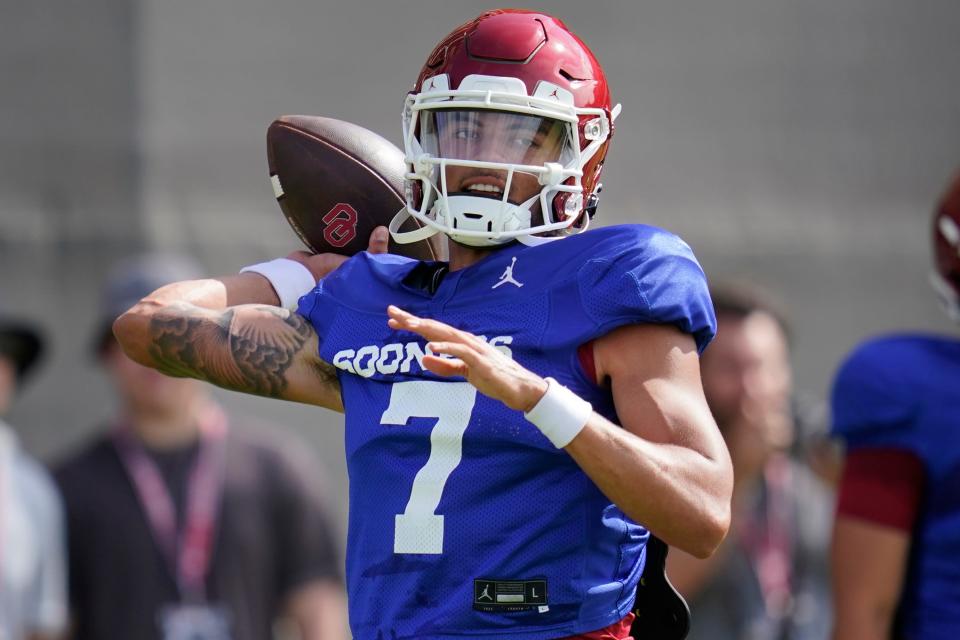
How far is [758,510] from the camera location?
17.1ft

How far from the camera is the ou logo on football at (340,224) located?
2.71 m

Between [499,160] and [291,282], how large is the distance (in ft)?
1.70

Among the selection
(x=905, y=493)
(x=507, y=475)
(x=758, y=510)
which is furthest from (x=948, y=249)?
(x=758, y=510)

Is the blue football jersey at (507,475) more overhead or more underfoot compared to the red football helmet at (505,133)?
more underfoot

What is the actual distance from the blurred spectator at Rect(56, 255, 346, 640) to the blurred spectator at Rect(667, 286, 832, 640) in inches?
50.6

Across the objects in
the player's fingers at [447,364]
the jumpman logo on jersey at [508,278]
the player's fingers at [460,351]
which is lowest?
the jumpman logo on jersey at [508,278]

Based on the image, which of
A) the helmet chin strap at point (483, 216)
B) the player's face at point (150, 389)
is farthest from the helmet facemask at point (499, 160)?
the player's face at point (150, 389)

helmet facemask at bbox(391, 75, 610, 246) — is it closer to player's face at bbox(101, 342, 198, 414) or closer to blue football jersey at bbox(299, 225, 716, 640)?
blue football jersey at bbox(299, 225, 716, 640)

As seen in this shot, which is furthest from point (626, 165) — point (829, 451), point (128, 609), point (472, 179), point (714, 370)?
point (472, 179)

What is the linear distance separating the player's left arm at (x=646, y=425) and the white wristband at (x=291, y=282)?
0.59 m

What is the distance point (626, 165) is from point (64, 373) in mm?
2364

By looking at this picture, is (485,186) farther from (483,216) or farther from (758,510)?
(758,510)

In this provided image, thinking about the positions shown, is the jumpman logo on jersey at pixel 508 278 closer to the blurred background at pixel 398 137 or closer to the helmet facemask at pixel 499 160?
the helmet facemask at pixel 499 160

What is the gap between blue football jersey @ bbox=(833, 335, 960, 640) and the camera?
323 centimetres
